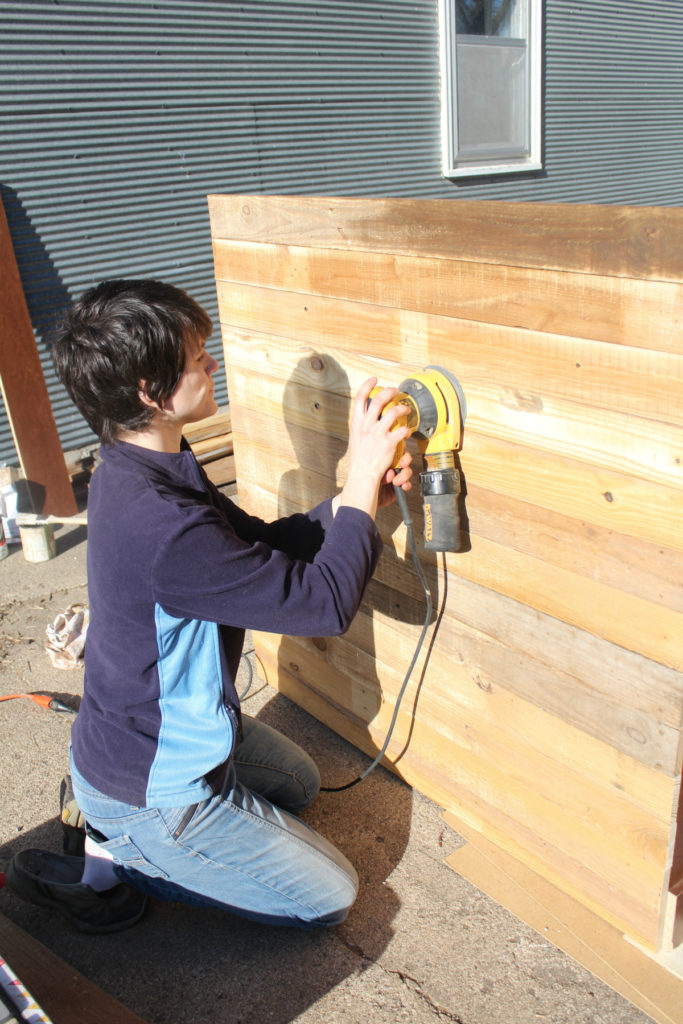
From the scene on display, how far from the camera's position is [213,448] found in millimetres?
5121

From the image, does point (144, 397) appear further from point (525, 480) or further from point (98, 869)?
point (98, 869)

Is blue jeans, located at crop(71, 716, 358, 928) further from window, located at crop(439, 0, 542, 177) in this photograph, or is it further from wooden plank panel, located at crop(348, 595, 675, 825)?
window, located at crop(439, 0, 542, 177)

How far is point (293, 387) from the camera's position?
2402 millimetres

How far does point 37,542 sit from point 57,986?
9.69 feet

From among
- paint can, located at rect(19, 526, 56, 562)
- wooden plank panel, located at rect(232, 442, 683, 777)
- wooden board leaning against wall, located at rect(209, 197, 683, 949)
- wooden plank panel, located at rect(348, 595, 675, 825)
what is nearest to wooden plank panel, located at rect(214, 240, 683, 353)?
wooden board leaning against wall, located at rect(209, 197, 683, 949)

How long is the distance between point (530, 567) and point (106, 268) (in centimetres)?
438

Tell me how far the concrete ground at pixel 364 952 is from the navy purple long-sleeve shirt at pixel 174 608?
0.13 m

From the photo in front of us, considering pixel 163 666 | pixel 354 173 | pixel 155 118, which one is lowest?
pixel 163 666

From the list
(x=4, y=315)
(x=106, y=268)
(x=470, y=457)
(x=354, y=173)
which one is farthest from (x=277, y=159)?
(x=470, y=457)

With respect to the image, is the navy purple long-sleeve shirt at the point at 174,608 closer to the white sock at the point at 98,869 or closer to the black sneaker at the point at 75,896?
the white sock at the point at 98,869

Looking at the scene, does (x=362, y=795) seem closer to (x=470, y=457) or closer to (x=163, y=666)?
(x=163, y=666)

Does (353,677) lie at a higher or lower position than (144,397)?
lower

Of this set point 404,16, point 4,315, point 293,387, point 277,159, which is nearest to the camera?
point 293,387

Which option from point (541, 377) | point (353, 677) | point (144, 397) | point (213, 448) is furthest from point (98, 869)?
point (213, 448)
